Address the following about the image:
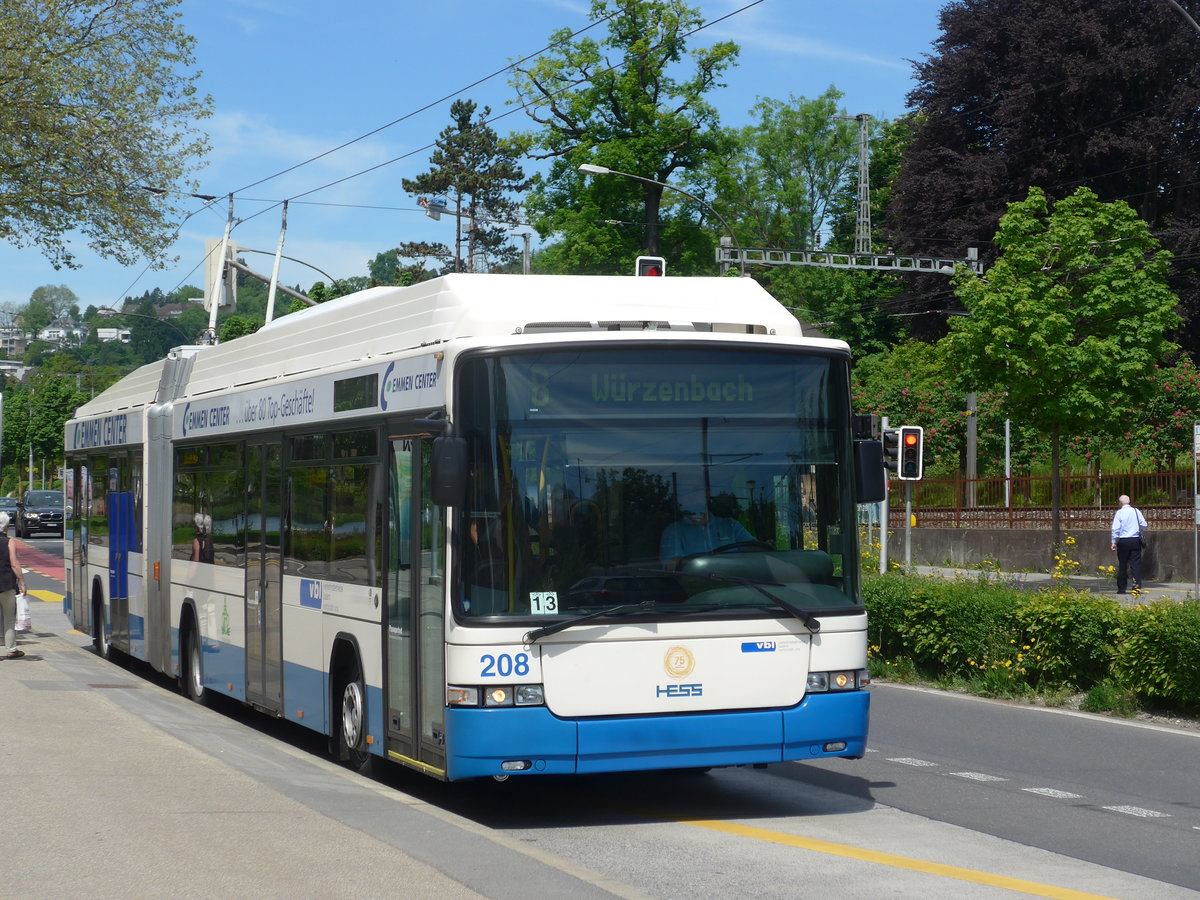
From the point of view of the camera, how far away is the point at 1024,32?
142 feet

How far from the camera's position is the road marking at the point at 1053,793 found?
10.2 m

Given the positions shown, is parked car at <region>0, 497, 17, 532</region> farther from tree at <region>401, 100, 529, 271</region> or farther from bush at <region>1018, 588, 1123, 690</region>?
bush at <region>1018, 588, 1123, 690</region>

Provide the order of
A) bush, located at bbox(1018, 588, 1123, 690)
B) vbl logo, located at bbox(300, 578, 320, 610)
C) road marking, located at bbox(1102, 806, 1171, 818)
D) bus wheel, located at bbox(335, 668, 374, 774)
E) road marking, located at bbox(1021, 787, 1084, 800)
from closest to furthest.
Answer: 1. road marking, located at bbox(1102, 806, 1171, 818)
2. road marking, located at bbox(1021, 787, 1084, 800)
3. bus wheel, located at bbox(335, 668, 374, 774)
4. vbl logo, located at bbox(300, 578, 320, 610)
5. bush, located at bbox(1018, 588, 1123, 690)

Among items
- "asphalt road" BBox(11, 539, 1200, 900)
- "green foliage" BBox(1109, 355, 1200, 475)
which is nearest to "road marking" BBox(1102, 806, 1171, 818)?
"asphalt road" BBox(11, 539, 1200, 900)

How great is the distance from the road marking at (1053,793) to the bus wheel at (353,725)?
4141mm

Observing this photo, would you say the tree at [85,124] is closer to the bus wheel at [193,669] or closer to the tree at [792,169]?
the bus wheel at [193,669]

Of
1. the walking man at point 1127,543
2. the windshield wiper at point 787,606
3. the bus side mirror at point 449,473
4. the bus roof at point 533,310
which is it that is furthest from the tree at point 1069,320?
the bus side mirror at point 449,473

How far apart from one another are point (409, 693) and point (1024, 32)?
125ft

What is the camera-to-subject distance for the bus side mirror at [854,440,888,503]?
9.28m

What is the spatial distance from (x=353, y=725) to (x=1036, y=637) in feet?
23.7

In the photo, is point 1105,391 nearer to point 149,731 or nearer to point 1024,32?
point 1024,32

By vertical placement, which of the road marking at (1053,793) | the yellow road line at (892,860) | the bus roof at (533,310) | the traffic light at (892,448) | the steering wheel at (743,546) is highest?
the bus roof at (533,310)

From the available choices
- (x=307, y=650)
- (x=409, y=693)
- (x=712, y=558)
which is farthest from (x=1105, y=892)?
(x=307, y=650)

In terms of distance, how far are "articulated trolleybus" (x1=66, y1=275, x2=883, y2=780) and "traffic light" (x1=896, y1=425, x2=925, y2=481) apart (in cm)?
1199
